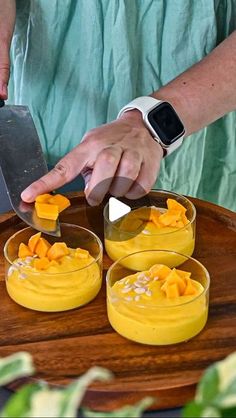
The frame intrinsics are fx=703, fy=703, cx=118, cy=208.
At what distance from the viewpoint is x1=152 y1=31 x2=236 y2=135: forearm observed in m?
1.03

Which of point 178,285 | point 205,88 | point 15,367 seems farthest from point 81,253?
point 15,367

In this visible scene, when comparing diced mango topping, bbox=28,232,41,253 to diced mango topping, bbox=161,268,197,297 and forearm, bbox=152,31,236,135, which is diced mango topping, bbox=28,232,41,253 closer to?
diced mango topping, bbox=161,268,197,297

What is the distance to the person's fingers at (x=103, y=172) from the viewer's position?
85cm

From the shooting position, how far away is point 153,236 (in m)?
0.90

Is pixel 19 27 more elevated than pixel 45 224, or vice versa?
pixel 19 27

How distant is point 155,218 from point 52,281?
0.19 m

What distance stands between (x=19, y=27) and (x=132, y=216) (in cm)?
44

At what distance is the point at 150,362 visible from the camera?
0.72 meters

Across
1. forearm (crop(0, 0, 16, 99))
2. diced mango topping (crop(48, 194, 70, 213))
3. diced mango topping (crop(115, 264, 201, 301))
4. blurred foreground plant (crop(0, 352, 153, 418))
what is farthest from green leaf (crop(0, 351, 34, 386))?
forearm (crop(0, 0, 16, 99))

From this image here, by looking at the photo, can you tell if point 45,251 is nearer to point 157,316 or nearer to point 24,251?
point 24,251

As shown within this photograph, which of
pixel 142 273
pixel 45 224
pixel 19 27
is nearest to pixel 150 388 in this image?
pixel 142 273

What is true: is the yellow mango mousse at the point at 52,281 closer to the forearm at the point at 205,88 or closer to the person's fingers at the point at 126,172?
the person's fingers at the point at 126,172

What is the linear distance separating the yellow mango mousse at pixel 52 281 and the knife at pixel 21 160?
4 centimetres

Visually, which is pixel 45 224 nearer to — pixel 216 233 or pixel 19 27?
pixel 216 233
